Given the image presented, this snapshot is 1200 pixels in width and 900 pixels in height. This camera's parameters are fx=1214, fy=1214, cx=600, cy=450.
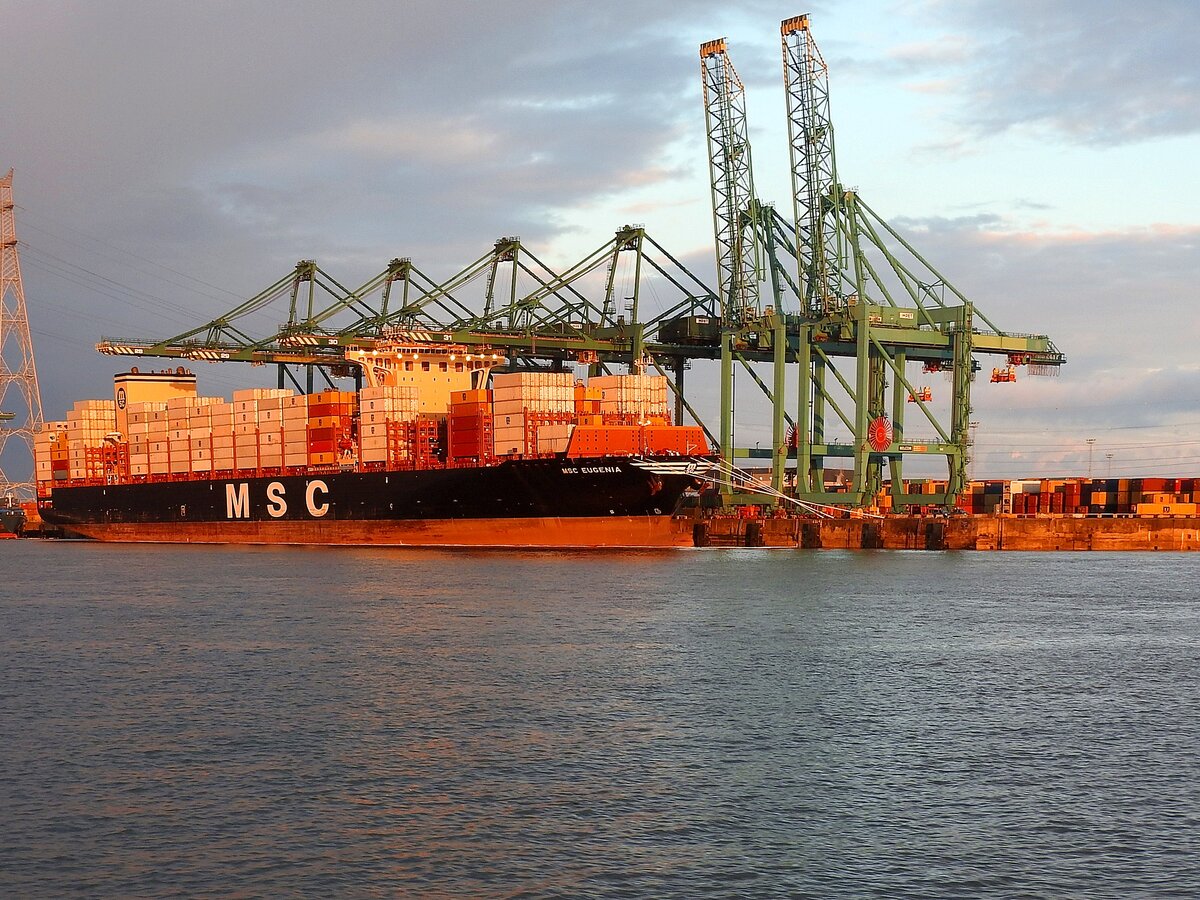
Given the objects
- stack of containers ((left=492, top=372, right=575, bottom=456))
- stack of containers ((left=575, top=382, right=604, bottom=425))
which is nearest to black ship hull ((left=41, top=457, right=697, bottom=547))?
stack of containers ((left=492, top=372, right=575, bottom=456))

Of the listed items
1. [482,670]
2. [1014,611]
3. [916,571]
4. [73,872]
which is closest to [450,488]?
[916,571]

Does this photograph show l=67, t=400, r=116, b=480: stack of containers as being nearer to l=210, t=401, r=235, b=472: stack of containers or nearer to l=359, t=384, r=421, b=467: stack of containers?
l=210, t=401, r=235, b=472: stack of containers

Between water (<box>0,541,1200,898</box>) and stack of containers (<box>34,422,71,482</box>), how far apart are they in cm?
6427

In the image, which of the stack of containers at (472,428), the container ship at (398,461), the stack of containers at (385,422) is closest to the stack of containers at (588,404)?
the container ship at (398,461)

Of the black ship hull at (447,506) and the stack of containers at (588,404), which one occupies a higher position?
the stack of containers at (588,404)

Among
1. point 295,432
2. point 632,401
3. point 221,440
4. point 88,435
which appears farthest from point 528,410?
point 88,435

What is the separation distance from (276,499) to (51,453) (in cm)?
3309

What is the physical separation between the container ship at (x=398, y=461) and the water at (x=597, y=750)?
2354cm

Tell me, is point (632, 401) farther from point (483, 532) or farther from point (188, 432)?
point (188, 432)

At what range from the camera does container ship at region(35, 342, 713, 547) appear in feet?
222

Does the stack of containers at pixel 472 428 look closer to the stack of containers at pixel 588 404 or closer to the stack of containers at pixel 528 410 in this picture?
the stack of containers at pixel 528 410

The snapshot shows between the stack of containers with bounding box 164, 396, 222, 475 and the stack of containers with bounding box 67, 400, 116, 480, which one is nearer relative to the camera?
the stack of containers with bounding box 164, 396, 222, 475

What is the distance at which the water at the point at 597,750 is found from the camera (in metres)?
15.9

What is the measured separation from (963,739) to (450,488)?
166 feet
